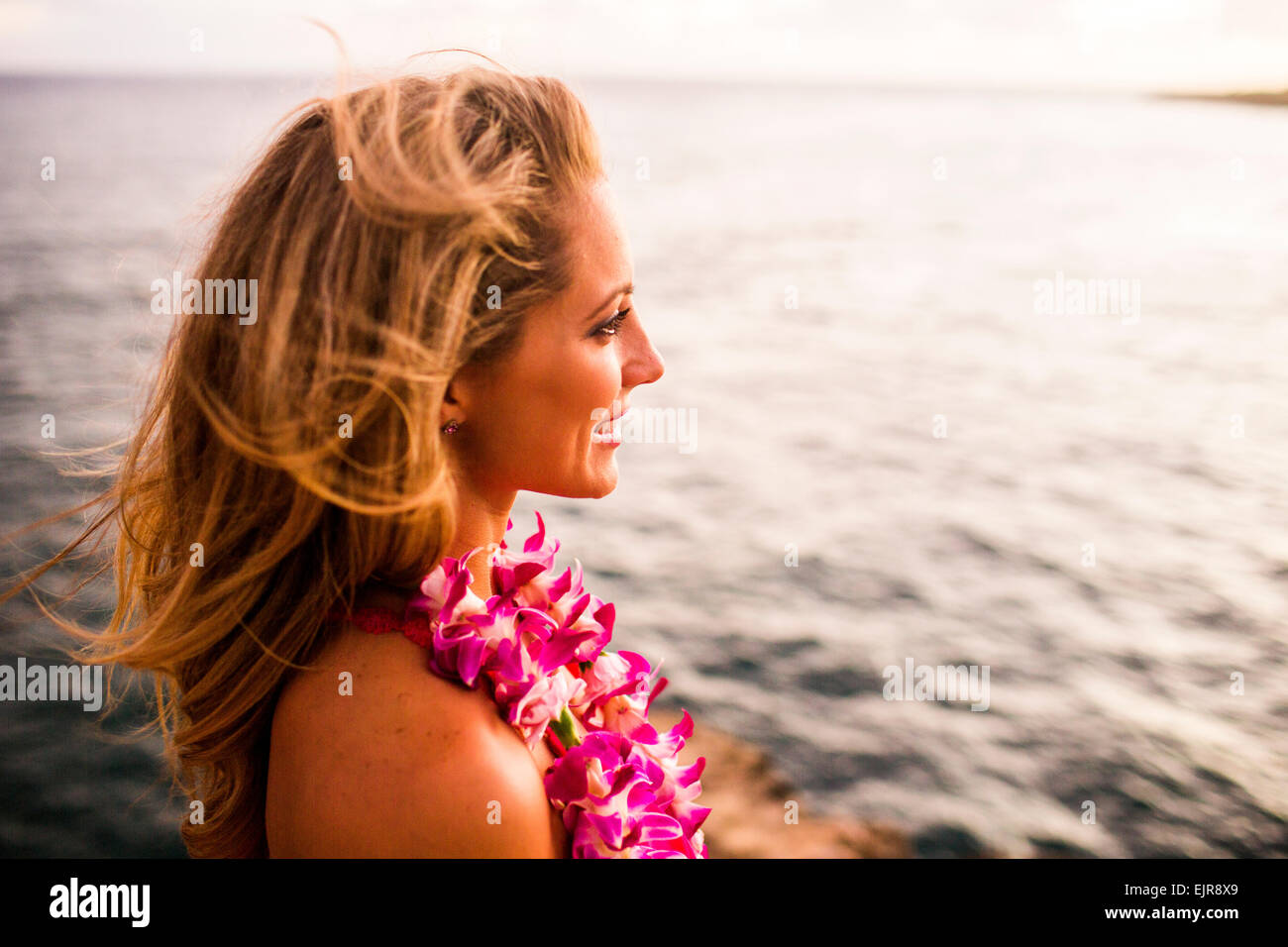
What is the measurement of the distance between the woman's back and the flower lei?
59mm

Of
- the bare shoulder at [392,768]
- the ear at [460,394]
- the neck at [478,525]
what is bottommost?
the bare shoulder at [392,768]

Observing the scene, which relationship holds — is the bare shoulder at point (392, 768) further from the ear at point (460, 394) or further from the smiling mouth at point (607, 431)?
the smiling mouth at point (607, 431)

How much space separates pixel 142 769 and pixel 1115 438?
1030cm

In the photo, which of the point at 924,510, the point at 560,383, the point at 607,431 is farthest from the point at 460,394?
the point at 924,510

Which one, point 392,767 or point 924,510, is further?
point 924,510

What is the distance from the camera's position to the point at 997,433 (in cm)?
1209

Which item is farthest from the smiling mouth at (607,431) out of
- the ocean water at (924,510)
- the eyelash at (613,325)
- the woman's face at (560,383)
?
the ocean water at (924,510)

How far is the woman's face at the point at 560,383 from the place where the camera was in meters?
1.68

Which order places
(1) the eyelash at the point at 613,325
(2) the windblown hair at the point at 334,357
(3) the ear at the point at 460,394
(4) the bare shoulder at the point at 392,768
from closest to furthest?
(4) the bare shoulder at the point at 392,768, (2) the windblown hair at the point at 334,357, (3) the ear at the point at 460,394, (1) the eyelash at the point at 613,325

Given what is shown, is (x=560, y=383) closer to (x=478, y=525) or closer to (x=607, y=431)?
(x=607, y=431)

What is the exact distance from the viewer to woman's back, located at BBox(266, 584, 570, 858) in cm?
139

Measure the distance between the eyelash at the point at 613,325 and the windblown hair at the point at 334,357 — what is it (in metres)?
0.11

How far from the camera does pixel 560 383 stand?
1.71 m
